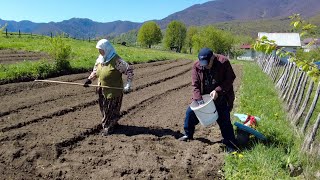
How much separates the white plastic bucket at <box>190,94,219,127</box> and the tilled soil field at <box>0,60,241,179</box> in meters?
0.57

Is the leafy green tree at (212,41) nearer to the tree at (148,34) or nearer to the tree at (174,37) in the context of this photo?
the tree at (174,37)

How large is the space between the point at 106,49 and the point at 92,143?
164 cm

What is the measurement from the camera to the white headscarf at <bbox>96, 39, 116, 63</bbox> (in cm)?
668

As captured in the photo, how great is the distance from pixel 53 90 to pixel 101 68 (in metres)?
4.43

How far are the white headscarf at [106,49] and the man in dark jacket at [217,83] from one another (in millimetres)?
1567

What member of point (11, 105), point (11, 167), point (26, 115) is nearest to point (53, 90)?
point (11, 105)

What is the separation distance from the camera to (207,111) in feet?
19.8

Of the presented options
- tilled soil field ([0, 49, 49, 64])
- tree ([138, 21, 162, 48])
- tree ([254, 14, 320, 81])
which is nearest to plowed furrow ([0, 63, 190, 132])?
tree ([254, 14, 320, 81])

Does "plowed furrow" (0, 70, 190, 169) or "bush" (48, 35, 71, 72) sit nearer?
"plowed furrow" (0, 70, 190, 169)

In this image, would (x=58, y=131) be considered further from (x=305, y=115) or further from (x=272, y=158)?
(x=305, y=115)

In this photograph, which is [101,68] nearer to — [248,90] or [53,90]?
[53,90]

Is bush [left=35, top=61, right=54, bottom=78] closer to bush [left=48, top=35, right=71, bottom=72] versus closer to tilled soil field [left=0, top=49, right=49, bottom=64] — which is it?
bush [left=48, top=35, right=71, bottom=72]

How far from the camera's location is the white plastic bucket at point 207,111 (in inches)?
235

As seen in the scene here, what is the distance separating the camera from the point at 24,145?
612 centimetres
